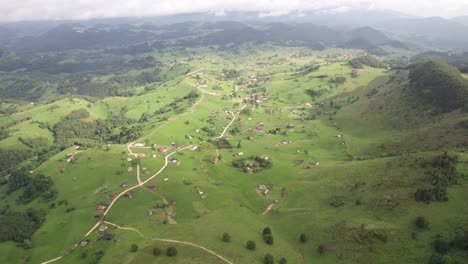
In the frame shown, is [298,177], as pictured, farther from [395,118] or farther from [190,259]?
[395,118]

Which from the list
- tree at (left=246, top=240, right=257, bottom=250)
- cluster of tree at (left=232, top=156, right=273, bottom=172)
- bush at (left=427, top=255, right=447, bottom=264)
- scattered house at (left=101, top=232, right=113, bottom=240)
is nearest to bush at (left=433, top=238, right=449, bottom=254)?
bush at (left=427, top=255, right=447, bottom=264)

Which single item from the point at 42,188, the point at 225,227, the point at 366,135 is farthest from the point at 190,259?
the point at 366,135

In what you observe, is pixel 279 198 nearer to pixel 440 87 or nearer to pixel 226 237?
pixel 226 237

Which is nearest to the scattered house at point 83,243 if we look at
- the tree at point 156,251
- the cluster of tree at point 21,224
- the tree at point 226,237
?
the cluster of tree at point 21,224

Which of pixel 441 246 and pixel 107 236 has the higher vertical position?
→ pixel 441 246

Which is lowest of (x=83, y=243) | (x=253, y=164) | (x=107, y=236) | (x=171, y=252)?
(x=83, y=243)

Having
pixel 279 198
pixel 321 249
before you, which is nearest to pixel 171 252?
pixel 321 249
